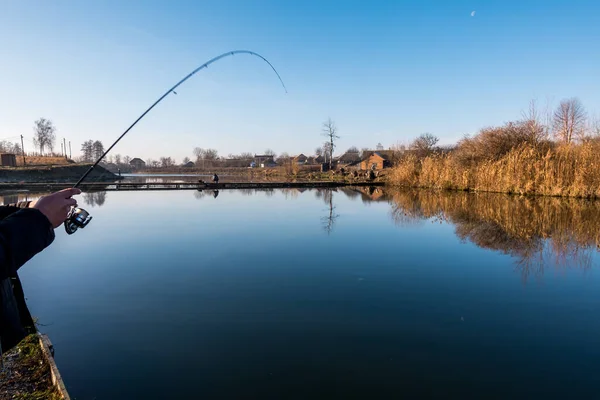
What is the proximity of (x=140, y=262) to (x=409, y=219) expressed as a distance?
11712 millimetres

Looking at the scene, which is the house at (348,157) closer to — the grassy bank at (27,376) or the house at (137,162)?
the house at (137,162)

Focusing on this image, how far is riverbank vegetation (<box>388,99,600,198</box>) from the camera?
2258cm

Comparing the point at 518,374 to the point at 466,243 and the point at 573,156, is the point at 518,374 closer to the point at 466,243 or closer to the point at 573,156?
the point at 466,243

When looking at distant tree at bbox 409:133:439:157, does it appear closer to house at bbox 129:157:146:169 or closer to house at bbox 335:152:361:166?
house at bbox 335:152:361:166

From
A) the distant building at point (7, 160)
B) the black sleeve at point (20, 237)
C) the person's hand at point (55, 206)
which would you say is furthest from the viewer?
the distant building at point (7, 160)

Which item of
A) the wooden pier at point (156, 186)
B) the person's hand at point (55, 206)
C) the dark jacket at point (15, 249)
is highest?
the person's hand at point (55, 206)

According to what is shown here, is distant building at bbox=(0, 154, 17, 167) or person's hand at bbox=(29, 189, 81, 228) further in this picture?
distant building at bbox=(0, 154, 17, 167)

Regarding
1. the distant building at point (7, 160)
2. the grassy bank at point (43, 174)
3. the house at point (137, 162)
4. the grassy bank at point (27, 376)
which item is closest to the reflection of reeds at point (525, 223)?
the grassy bank at point (27, 376)

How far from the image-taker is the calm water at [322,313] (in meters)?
4.47

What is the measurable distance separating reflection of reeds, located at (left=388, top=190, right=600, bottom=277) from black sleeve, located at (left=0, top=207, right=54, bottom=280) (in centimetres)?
972

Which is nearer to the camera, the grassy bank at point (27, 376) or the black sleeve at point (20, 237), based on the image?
the black sleeve at point (20, 237)

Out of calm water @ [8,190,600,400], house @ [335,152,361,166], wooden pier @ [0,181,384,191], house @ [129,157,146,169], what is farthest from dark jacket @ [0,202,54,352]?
house @ [129,157,146,169]

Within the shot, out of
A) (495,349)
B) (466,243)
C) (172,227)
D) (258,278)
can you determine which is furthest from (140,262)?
(466,243)

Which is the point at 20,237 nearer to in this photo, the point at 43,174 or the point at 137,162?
the point at 43,174
